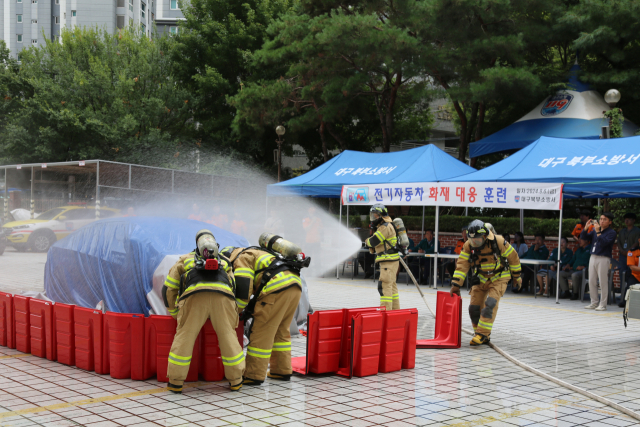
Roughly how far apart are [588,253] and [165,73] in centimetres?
2352

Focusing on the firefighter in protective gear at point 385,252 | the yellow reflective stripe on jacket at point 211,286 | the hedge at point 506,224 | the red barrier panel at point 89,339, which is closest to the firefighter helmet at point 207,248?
the yellow reflective stripe on jacket at point 211,286

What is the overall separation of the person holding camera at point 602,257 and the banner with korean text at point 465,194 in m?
0.89

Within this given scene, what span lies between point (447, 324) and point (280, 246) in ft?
10.5

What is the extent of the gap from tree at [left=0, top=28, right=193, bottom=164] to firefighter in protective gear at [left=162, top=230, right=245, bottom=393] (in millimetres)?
22978

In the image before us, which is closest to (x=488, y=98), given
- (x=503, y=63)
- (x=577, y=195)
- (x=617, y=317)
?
(x=503, y=63)

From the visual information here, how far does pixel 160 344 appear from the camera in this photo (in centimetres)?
558

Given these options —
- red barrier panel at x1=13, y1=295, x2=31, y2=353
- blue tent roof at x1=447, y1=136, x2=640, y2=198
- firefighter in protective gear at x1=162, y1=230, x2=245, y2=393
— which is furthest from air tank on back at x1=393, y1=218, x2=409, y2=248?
red barrier panel at x1=13, y1=295, x2=31, y2=353

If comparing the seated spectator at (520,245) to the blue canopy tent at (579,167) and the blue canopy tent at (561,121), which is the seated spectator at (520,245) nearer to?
the blue canopy tent at (579,167)

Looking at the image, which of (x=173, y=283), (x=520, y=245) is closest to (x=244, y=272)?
(x=173, y=283)

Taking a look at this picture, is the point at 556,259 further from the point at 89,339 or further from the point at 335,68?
the point at 335,68

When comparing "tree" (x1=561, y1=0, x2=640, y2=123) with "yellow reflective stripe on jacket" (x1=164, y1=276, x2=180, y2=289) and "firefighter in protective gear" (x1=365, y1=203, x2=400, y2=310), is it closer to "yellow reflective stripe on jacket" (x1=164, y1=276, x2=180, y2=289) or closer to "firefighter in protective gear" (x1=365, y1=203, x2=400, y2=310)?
"firefighter in protective gear" (x1=365, y1=203, x2=400, y2=310)

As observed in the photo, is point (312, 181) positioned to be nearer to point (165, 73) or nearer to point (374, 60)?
point (374, 60)

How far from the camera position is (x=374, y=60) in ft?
63.5

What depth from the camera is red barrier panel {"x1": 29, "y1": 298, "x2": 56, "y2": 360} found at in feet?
20.7
